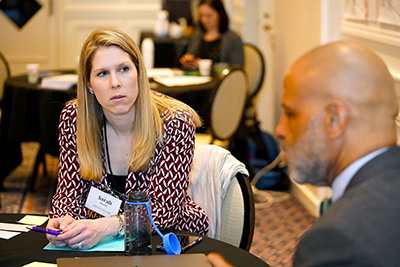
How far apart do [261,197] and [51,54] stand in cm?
426

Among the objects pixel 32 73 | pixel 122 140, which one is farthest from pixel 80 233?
pixel 32 73

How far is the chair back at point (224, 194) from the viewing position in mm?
2242

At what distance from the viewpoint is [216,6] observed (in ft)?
20.0

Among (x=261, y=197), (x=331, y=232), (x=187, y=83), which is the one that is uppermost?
(x=331, y=232)

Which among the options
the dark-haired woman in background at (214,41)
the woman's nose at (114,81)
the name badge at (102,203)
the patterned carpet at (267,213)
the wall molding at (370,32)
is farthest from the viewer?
the dark-haired woman in background at (214,41)

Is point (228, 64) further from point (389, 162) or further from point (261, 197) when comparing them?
point (389, 162)

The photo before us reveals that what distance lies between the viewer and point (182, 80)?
5.29 m

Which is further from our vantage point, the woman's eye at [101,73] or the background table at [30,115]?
the background table at [30,115]

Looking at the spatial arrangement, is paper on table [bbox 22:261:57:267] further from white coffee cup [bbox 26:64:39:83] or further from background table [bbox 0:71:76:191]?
white coffee cup [bbox 26:64:39:83]

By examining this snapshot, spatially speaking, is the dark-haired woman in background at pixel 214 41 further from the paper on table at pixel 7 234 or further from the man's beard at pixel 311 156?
the man's beard at pixel 311 156

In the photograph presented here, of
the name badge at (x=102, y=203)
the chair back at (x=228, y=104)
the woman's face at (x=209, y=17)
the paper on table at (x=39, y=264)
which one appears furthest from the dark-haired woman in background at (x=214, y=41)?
the paper on table at (x=39, y=264)

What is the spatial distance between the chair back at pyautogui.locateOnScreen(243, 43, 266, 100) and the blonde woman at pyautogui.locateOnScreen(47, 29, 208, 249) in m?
3.88

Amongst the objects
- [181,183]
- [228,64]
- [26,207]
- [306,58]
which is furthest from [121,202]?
[228,64]

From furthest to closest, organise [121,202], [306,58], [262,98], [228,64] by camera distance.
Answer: [262,98] → [228,64] → [121,202] → [306,58]
